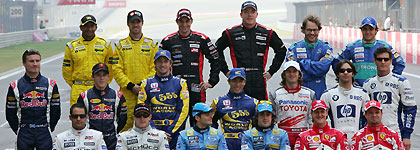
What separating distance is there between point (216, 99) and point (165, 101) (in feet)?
2.06

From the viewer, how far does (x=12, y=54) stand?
3441 cm

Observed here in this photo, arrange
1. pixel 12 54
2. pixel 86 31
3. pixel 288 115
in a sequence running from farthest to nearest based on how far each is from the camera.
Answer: pixel 12 54 < pixel 86 31 < pixel 288 115

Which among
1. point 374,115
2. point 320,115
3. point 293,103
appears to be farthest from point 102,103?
point 374,115

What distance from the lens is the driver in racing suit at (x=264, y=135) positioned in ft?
26.1

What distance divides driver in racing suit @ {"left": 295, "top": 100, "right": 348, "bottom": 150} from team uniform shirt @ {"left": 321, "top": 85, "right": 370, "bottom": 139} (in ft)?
1.73

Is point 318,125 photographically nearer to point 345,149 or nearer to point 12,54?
point 345,149

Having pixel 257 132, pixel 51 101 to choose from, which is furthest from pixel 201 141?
pixel 51 101

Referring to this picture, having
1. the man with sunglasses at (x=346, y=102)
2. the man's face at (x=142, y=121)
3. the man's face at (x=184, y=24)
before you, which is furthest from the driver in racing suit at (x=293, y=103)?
the man's face at (x=142, y=121)

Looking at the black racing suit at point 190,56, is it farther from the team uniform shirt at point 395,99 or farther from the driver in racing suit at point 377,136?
the driver in racing suit at point 377,136

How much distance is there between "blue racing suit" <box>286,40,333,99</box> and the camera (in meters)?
9.20

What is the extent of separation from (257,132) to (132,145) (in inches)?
55.7

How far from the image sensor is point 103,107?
8.40 metres

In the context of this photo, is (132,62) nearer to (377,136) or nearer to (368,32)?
(368,32)

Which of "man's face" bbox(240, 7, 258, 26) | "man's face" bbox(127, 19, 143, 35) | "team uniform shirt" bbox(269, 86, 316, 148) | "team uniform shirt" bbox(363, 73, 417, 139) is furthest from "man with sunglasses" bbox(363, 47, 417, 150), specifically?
"man's face" bbox(127, 19, 143, 35)
